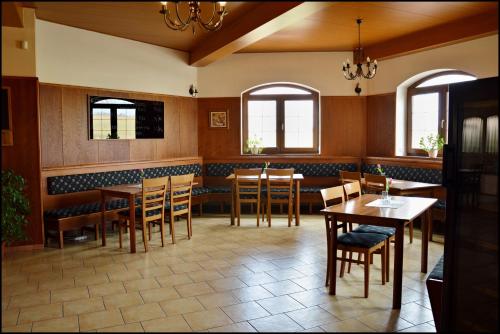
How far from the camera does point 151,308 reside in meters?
3.37

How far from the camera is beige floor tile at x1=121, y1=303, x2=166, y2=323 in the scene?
118 inches

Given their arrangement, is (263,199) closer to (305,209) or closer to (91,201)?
(305,209)

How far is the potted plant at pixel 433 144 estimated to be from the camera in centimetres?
707

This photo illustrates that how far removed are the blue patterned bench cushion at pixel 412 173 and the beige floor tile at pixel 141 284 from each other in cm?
471

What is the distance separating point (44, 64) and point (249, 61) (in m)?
3.85

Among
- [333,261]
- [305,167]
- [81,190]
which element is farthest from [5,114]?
[305,167]

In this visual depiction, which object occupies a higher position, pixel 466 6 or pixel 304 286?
pixel 466 6

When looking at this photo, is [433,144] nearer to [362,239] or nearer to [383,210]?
[383,210]

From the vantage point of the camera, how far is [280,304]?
138 inches

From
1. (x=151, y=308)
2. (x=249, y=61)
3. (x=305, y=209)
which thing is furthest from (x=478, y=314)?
(x=249, y=61)

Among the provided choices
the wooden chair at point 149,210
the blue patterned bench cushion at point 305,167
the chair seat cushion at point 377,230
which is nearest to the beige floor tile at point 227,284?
the chair seat cushion at point 377,230

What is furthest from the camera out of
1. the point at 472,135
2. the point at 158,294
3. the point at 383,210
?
the point at 383,210

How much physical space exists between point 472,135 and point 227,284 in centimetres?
289

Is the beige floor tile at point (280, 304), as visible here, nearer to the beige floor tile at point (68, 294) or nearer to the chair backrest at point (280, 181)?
the beige floor tile at point (68, 294)
